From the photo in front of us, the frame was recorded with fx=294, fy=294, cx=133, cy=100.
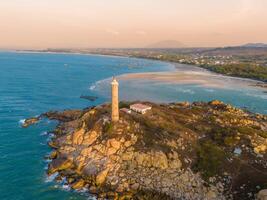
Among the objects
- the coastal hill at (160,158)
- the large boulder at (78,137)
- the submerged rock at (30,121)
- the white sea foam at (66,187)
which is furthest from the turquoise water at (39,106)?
the large boulder at (78,137)

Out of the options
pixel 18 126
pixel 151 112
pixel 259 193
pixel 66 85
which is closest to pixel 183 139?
pixel 151 112

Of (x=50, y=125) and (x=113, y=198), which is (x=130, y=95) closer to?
(x=50, y=125)

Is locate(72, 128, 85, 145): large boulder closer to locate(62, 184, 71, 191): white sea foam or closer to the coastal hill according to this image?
the coastal hill

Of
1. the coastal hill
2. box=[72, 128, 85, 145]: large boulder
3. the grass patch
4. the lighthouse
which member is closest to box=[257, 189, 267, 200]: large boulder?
the coastal hill

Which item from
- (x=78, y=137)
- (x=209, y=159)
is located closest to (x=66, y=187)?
(x=78, y=137)

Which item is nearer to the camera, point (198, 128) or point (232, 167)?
point (232, 167)

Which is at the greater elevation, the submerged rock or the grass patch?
the grass patch

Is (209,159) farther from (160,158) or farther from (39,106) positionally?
(39,106)

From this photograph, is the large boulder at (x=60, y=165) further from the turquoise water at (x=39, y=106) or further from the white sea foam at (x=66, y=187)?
the white sea foam at (x=66, y=187)
